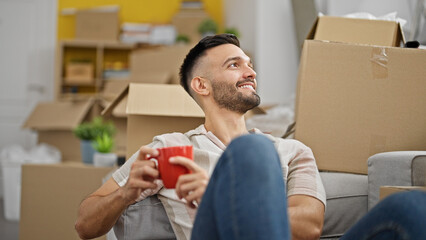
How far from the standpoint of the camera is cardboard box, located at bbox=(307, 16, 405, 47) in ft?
5.81

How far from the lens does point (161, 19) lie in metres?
5.12

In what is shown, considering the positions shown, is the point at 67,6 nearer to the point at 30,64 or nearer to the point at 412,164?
the point at 30,64

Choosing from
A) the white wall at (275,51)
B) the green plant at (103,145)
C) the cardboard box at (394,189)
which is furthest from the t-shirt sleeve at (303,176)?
the white wall at (275,51)

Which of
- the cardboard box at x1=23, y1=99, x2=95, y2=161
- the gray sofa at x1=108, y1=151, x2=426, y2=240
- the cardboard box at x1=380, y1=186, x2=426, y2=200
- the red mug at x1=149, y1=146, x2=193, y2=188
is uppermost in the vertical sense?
the red mug at x1=149, y1=146, x2=193, y2=188

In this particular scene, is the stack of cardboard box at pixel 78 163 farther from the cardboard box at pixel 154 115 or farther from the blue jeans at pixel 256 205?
the blue jeans at pixel 256 205

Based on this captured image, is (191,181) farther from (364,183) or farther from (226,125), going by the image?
(364,183)

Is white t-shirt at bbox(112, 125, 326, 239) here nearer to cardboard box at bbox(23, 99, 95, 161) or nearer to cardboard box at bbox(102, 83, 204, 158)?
cardboard box at bbox(102, 83, 204, 158)

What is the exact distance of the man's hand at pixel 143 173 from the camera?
0.93 metres

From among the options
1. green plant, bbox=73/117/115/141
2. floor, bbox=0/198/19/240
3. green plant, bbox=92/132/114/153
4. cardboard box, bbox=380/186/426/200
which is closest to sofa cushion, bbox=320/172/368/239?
cardboard box, bbox=380/186/426/200

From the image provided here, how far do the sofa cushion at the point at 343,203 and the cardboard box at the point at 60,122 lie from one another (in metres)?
2.45

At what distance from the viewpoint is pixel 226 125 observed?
Answer: 4.38ft

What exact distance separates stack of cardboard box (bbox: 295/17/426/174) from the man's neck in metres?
0.27

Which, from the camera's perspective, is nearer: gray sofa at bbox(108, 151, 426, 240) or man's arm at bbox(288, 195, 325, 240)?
man's arm at bbox(288, 195, 325, 240)

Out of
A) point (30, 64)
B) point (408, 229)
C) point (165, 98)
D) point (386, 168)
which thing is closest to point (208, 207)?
point (408, 229)
